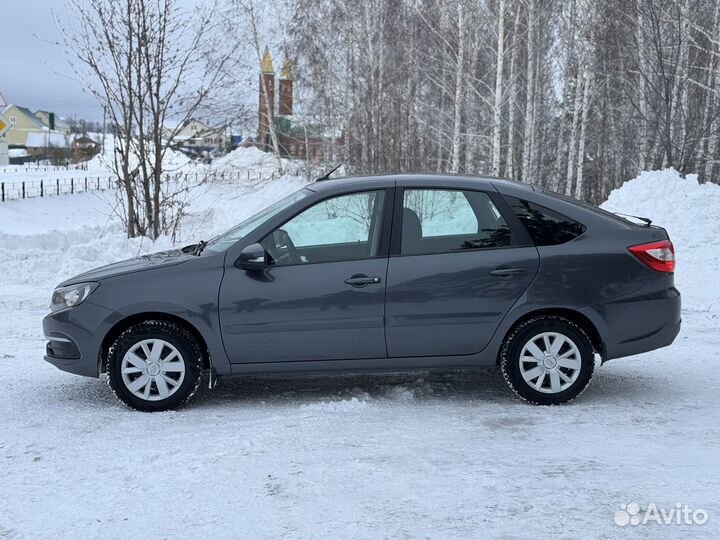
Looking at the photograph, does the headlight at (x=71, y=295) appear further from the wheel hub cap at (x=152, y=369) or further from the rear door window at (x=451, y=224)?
the rear door window at (x=451, y=224)

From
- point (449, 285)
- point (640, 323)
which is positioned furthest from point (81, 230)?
point (640, 323)

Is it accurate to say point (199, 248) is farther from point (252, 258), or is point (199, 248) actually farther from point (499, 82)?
point (499, 82)

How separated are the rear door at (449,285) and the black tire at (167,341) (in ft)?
4.44

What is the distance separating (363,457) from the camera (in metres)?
4.64

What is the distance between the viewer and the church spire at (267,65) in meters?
34.6

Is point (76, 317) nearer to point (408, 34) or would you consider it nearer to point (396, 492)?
point (396, 492)

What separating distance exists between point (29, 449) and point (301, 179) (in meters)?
28.6

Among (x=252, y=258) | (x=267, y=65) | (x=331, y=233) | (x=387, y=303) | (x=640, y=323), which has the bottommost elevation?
(x=640, y=323)

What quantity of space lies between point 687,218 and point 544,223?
8406 mm

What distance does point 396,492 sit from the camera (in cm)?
413

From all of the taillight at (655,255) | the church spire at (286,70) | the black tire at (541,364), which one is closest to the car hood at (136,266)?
the black tire at (541,364)

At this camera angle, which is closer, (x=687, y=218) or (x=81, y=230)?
(x=687, y=218)

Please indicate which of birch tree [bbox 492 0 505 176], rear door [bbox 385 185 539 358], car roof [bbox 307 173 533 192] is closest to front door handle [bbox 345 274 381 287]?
rear door [bbox 385 185 539 358]

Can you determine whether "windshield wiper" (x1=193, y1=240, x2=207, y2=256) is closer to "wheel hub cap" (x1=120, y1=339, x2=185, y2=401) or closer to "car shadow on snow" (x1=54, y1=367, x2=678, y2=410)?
"wheel hub cap" (x1=120, y1=339, x2=185, y2=401)
